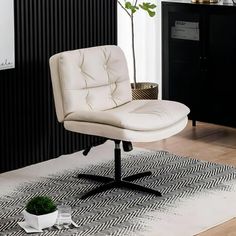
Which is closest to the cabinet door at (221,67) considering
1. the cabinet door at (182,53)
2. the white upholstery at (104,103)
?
the cabinet door at (182,53)

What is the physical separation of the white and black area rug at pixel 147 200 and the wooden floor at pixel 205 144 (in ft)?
0.66

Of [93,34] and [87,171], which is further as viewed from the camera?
[93,34]

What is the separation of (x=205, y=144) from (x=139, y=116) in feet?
4.42

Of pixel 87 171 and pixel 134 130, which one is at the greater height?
pixel 134 130

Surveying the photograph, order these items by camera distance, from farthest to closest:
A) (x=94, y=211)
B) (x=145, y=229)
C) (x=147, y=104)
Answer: (x=147, y=104), (x=94, y=211), (x=145, y=229)

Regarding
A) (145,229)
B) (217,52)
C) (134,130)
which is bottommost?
(145,229)

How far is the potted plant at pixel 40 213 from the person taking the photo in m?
3.89

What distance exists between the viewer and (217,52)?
558 cm

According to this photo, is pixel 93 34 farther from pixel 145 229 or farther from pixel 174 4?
pixel 145 229

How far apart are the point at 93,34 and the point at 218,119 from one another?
3.76ft

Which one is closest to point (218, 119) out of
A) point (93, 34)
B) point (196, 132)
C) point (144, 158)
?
point (196, 132)

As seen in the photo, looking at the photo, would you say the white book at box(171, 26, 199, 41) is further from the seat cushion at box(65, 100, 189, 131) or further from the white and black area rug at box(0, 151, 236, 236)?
the seat cushion at box(65, 100, 189, 131)

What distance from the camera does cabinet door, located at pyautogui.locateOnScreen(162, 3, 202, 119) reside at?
225 inches

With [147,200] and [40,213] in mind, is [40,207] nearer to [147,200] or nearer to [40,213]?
[40,213]
